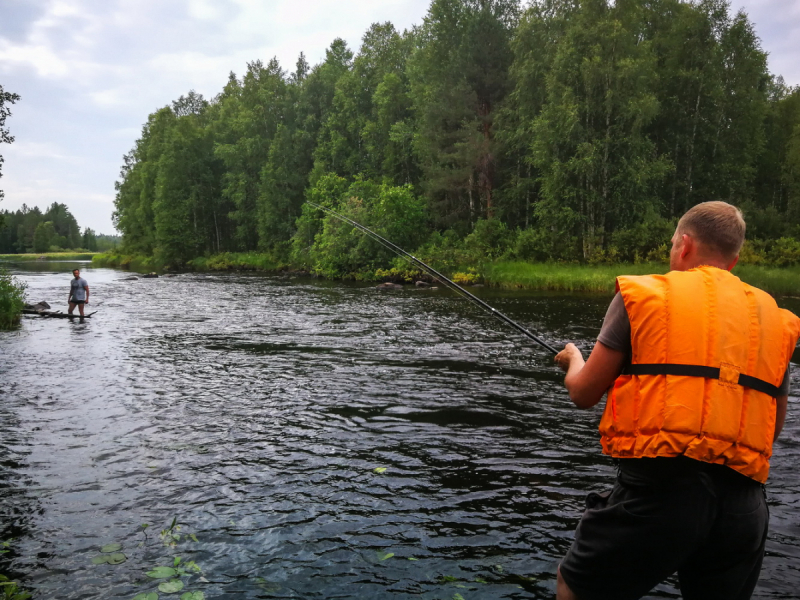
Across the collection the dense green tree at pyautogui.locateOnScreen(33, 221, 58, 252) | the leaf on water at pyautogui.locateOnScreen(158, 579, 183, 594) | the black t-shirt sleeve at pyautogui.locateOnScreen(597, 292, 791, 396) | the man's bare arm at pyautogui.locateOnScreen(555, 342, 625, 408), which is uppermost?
the dense green tree at pyautogui.locateOnScreen(33, 221, 58, 252)

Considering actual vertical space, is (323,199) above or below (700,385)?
above

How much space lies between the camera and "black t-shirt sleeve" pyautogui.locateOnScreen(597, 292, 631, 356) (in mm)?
2799

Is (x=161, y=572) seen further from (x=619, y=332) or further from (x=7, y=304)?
(x=7, y=304)

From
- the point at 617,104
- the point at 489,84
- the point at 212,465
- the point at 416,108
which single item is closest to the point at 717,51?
the point at 617,104

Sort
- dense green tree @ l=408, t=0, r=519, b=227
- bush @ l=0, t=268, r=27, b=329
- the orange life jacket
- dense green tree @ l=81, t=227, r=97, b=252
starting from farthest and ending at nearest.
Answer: dense green tree @ l=81, t=227, r=97, b=252 < dense green tree @ l=408, t=0, r=519, b=227 < bush @ l=0, t=268, r=27, b=329 < the orange life jacket

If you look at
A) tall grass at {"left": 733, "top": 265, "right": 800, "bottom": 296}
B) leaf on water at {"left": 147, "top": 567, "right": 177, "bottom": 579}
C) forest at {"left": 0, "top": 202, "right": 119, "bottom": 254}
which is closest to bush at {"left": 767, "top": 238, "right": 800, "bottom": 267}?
tall grass at {"left": 733, "top": 265, "right": 800, "bottom": 296}

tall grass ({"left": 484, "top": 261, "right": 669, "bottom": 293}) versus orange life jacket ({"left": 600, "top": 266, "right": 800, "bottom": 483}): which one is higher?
tall grass ({"left": 484, "top": 261, "right": 669, "bottom": 293})

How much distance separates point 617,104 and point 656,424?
37.3 metres

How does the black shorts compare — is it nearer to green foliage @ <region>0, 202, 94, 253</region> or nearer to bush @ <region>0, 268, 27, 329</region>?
bush @ <region>0, 268, 27, 329</region>

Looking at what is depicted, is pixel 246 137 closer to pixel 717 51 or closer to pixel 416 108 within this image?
pixel 416 108

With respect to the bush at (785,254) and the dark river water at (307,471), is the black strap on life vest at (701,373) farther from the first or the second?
the bush at (785,254)

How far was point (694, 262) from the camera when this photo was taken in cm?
296

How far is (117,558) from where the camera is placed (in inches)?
190

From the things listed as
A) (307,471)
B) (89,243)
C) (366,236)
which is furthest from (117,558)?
(89,243)
